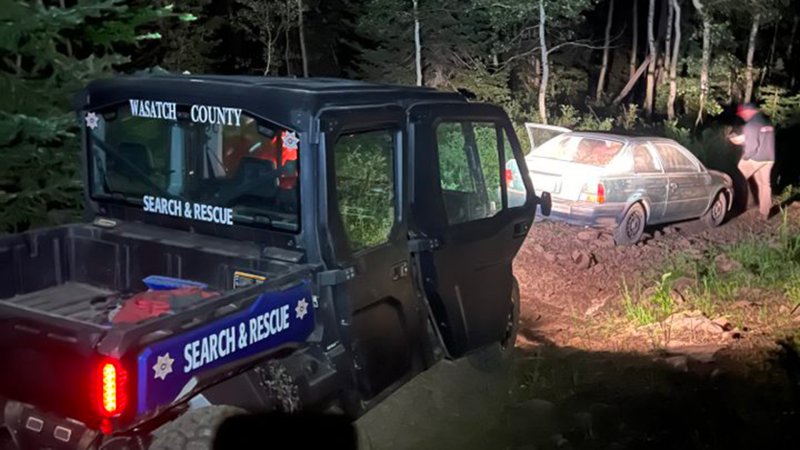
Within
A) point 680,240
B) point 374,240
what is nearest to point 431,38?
point 680,240

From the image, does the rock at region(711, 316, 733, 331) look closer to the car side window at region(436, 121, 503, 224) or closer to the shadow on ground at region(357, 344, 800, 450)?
the shadow on ground at region(357, 344, 800, 450)

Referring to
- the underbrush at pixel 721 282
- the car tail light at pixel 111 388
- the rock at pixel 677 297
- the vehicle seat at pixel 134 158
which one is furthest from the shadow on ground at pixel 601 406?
the vehicle seat at pixel 134 158

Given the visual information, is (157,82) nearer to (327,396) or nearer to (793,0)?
(327,396)

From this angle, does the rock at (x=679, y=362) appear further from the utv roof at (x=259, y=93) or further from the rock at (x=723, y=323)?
the utv roof at (x=259, y=93)

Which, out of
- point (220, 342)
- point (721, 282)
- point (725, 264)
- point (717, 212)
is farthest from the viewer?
point (717, 212)

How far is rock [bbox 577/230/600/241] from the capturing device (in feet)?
39.6

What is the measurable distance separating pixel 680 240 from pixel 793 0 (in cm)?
2752

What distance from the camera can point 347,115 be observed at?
4.29 metres

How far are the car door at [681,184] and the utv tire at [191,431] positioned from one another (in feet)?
33.4

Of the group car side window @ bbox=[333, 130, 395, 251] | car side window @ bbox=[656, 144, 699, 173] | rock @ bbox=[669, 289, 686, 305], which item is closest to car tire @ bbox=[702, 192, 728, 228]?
car side window @ bbox=[656, 144, 699, 173]

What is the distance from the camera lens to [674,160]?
42.2 ft

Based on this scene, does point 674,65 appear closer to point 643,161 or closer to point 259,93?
point 643,161

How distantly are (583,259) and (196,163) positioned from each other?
24.1ft

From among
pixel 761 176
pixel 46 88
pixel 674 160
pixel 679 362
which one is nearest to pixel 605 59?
pixel 761 176
